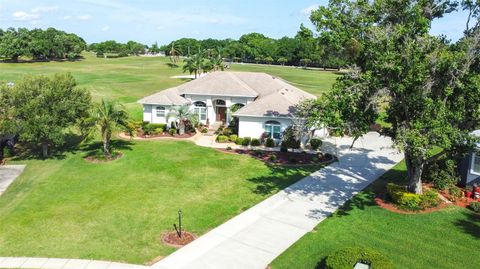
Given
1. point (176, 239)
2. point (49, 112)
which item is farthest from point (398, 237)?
point (49, 112)

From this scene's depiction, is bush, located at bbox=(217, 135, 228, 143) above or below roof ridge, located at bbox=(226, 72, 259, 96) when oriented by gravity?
below

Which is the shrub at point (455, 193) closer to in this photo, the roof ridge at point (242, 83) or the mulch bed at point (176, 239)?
the mulch bed at point (176, 239)

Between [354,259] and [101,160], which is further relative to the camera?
[101,160]

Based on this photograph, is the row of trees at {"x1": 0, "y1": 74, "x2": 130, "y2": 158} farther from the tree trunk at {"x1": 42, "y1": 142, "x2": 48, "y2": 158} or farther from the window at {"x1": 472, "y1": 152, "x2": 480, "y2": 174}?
the window at {"x1": 472, "y1": 152, "x2": 480, "y2": 174}

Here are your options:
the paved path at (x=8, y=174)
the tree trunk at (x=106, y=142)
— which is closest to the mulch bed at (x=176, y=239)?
the paved path at (x=8, y=174)

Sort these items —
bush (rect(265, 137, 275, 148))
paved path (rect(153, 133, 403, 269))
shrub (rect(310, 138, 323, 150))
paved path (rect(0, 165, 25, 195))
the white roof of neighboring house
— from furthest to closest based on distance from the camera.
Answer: the white roof of neighboring house, bush (rect(265, 137, 275, 148)), shrub (rect(310, 138, 323, 150)), paved path (rect(0, 165, 25, 195)), paved path (rect(153, 133, 403, 269))

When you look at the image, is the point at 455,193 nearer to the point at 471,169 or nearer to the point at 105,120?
the point at 471,169

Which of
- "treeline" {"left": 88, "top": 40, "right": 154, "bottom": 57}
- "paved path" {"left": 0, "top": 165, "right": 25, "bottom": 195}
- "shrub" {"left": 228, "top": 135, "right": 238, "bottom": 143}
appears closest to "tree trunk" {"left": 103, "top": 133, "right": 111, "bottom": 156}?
"paved path" {"left": 0, "top": 165, "right": 25, "bottom": 195}
